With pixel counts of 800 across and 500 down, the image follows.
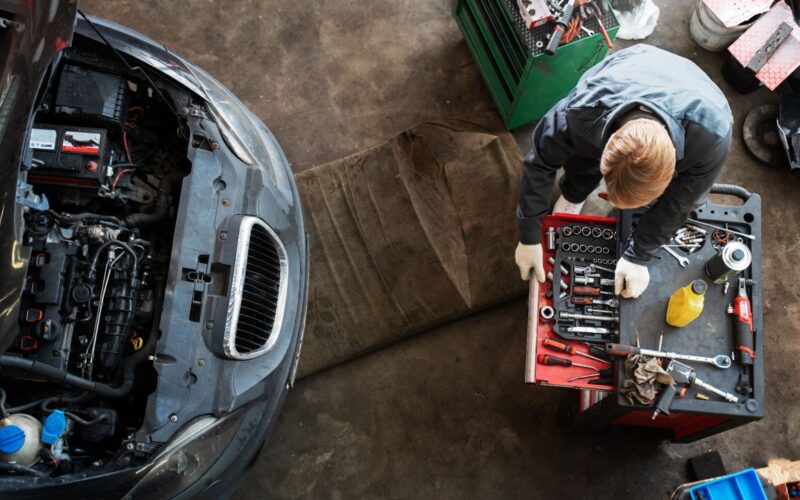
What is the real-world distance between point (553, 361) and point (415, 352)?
33.6 inches

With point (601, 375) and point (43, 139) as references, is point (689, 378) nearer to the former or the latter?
point (601, 375)

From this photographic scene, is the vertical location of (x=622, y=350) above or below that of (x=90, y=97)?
below

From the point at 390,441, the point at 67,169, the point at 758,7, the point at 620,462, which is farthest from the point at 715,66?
the point at 67,169

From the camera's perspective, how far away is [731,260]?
8.11ft

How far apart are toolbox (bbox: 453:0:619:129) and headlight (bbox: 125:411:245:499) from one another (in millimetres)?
1891

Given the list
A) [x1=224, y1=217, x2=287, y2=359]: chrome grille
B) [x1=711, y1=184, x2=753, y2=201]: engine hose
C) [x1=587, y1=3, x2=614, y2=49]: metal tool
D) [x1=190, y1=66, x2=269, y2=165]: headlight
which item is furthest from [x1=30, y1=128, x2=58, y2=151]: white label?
[x1=711, y1=184, x2=753, y2=201]: engine hose

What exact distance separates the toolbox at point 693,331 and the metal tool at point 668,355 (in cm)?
2

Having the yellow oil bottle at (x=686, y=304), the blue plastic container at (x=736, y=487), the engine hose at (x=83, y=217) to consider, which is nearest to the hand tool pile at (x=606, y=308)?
the yellow oil bottle at (x=686, y=304)

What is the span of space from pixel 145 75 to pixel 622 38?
2490 mm

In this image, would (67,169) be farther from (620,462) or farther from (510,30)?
(620,462)

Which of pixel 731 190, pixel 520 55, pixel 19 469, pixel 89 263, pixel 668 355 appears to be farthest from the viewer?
pixel 520 55

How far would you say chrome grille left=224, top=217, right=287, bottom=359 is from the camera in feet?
7.64

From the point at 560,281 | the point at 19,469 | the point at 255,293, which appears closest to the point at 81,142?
the point at 255,293

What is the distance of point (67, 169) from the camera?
2.42 metres
